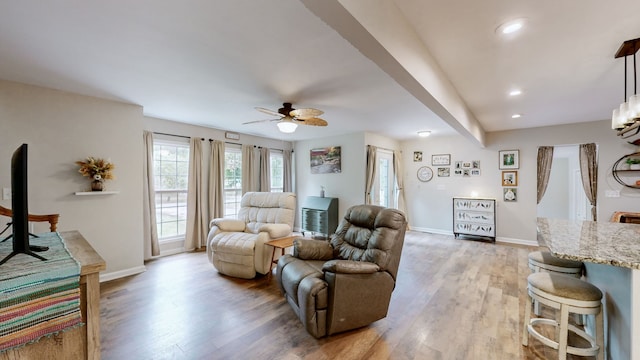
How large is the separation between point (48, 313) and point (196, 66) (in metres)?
2.12

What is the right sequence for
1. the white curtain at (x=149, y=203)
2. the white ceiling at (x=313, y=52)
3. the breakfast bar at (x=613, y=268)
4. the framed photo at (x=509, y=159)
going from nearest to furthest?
the breakfast bar at (x=613, y=268)
the white ceiling at (x=313, y=52)
the white curtain at (x=149, y=203)
the framed photo at (x=509, y=159)

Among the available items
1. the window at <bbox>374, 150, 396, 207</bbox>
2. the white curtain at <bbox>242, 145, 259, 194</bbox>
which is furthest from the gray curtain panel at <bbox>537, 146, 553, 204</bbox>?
the white curtain at <bbox>242, 145, 259, 194</bbox>

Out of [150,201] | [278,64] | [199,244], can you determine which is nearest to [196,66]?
[278,64]

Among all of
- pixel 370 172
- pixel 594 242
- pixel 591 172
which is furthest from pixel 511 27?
pixel 591 172

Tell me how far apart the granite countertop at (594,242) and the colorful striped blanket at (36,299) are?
2.43m

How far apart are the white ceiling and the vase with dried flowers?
0.84 m

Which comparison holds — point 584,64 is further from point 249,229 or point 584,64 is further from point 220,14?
point 249,229

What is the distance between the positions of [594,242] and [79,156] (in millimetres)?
5132

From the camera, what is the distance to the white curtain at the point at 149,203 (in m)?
4.06

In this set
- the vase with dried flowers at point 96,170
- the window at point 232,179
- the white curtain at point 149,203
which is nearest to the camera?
the vase with dried flowers at point 96,170

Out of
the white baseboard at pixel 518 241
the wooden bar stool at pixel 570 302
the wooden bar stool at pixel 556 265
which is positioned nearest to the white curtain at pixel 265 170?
the wooden bar stool at pixel 556 265

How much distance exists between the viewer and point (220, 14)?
1626 mm

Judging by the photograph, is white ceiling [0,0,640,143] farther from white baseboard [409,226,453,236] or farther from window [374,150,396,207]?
white baseboard [409,226,453,236]

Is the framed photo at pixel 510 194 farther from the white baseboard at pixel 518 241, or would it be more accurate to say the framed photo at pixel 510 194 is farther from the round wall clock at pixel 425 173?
the round wall clock at pixel 425 173
